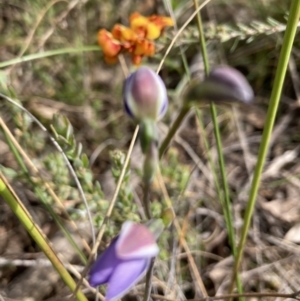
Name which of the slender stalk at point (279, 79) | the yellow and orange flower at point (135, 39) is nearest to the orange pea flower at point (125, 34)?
the yellow and orange flower at point (135, 39)

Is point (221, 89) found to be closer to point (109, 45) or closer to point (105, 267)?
point (105, 267)

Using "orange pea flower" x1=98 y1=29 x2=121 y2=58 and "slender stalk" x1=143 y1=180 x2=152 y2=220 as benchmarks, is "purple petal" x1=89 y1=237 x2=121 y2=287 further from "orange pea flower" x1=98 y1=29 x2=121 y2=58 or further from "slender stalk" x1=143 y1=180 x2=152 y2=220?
"orange pea flower" x1=98 y1=29 x2=121 y2=58

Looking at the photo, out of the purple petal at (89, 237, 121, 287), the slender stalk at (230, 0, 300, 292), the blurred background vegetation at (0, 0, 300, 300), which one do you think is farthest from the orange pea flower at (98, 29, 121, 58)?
the purple petal at (89, 237, 121, 287)

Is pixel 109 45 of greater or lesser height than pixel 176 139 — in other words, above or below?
above

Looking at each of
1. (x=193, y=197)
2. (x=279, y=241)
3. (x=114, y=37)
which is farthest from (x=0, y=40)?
(x=279, y=241)

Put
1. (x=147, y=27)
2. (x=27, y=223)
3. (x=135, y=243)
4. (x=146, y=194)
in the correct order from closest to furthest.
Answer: (x=135, y=243) < (x=146, y=194) < (x=27, y=223) < (x=147, y=27)

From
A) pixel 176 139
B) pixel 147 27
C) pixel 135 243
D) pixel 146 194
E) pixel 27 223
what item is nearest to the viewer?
pixel 135 243

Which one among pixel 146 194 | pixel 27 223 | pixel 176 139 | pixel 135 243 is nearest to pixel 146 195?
pixel 146 194

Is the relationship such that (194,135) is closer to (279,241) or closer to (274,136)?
(274,136)
